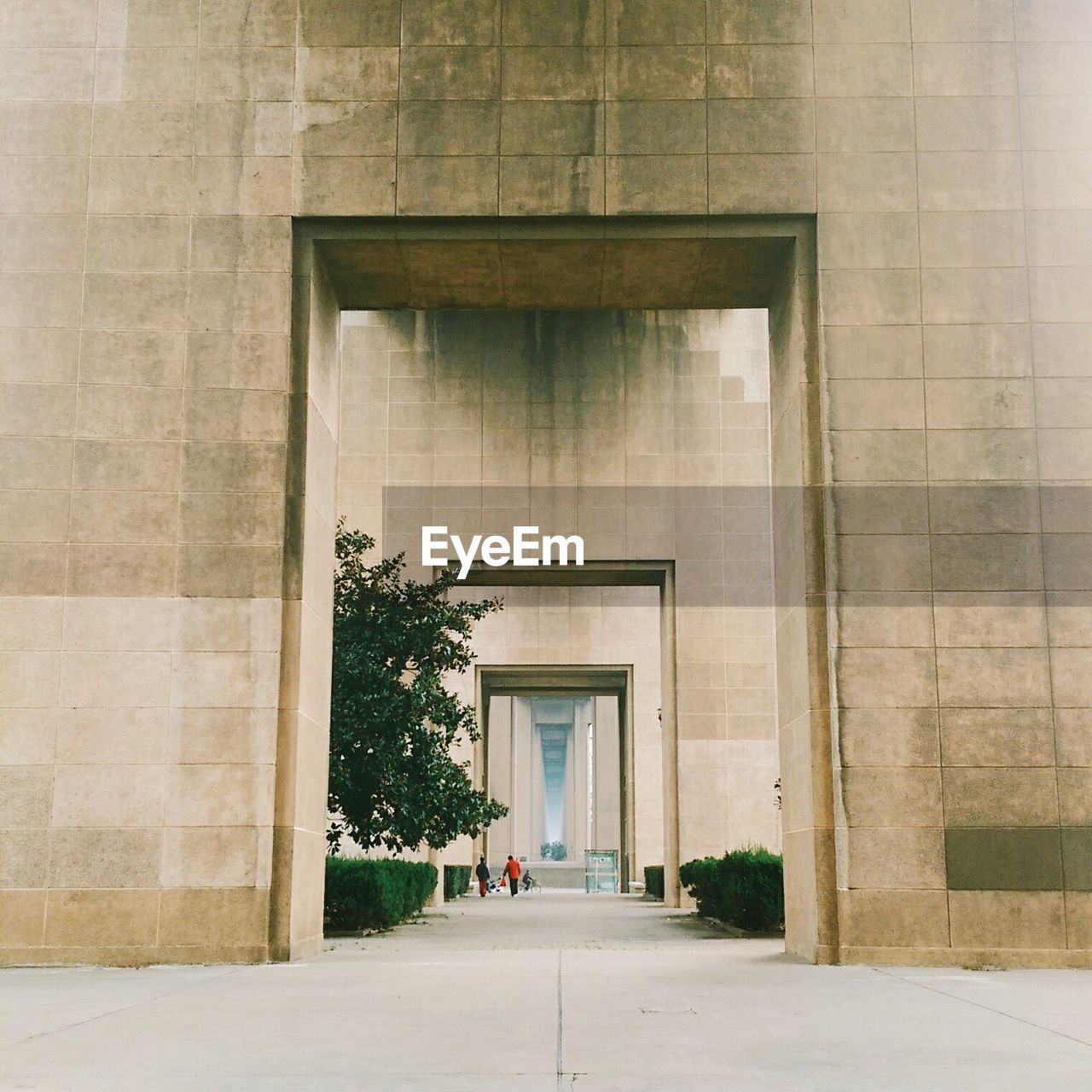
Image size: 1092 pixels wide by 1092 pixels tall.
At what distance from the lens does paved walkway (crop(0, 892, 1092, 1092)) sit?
5.52 m

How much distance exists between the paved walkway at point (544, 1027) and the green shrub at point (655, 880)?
19.4 meters

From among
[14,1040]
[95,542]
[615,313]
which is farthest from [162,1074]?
[615,313]

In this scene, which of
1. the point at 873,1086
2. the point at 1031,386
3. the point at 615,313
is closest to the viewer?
the point at 873,1086

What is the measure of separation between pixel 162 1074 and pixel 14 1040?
55.2 inches

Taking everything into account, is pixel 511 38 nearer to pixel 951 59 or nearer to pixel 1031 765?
pixel 951 59

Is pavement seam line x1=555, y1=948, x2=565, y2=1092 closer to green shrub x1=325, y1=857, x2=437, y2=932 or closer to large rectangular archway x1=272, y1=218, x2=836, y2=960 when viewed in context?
large rectangular archway x1=272, y1=218, x2=836, y2=960

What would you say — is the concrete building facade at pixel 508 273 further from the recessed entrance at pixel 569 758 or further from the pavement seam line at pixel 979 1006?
the recessed entrance at pixel 569 758

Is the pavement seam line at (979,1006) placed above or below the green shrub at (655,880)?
above

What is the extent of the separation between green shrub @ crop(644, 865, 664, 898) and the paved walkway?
63.7 ft

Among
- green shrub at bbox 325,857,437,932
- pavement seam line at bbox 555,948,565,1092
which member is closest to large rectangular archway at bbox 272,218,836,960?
pavement seam line at bbox 555,948,565,1092

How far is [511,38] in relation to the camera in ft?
40.6

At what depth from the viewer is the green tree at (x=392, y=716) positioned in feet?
55.9

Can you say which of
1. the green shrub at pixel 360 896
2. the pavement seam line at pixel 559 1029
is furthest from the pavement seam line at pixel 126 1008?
the green shrub at pixel 360 896

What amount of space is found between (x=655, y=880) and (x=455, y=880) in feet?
18.0
